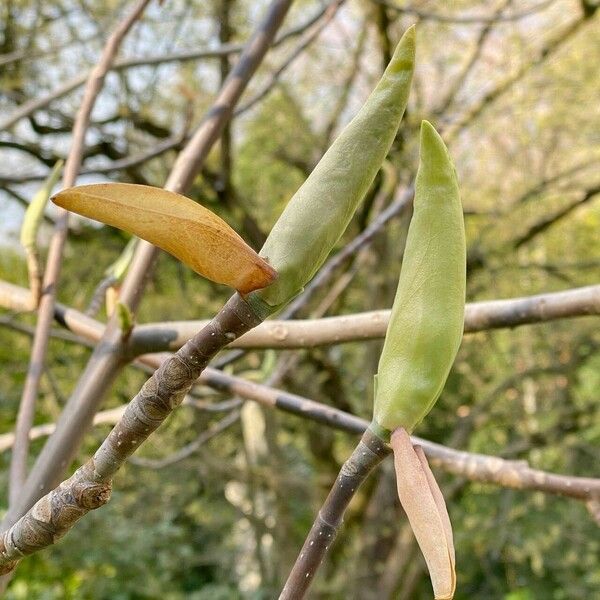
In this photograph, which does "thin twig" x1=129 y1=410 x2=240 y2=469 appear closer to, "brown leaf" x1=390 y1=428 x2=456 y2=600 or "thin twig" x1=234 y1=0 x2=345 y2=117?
"thin twig" x1=234 y1=0 x2=345 y2=117

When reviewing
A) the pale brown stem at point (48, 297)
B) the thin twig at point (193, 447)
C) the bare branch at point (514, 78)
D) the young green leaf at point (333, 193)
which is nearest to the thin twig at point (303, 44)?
the pale brown stem at point (48, 297)

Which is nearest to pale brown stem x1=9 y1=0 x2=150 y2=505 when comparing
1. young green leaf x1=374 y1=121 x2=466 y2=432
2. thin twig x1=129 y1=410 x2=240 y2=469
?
young green leaf x1=374 y1=121 x2=466 y2=432

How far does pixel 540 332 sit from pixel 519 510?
2.14 ft

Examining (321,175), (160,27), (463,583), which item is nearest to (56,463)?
(321,175)

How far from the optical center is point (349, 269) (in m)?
2.39

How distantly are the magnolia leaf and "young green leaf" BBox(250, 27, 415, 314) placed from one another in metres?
0.01

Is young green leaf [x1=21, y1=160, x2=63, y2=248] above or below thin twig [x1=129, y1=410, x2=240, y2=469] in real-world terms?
below

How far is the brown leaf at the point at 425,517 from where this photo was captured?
0.71ft

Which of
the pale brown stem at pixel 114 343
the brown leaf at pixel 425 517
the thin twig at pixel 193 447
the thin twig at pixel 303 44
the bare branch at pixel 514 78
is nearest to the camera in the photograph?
the brown leaf at pixel 425 517

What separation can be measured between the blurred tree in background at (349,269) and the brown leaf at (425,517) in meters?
1.95

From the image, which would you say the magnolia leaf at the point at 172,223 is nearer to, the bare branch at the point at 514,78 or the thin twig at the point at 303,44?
the thin twig at the point at 303,44

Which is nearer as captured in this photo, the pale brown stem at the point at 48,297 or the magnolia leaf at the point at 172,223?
the magnolia leaf at the point at 172,223

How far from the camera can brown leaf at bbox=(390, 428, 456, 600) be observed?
215 millimetres

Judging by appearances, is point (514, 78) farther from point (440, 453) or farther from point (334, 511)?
point (334, 511)
